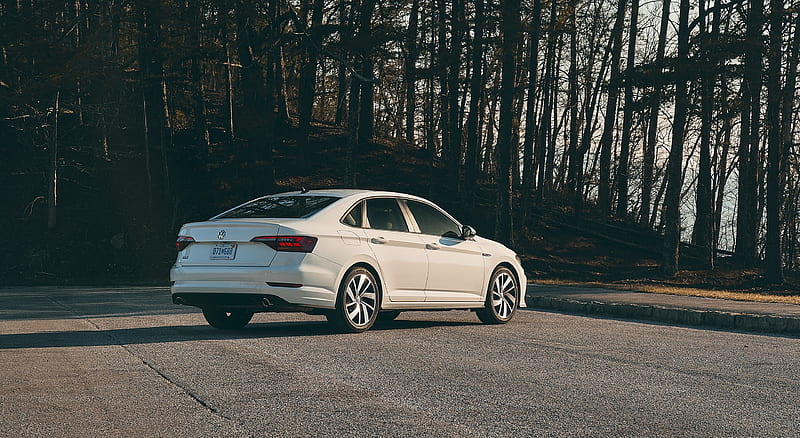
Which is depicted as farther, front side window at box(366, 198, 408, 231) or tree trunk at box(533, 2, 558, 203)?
tree trunk at box(533, 2, 558, 203)

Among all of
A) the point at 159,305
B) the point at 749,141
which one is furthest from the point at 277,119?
the point at 159,305

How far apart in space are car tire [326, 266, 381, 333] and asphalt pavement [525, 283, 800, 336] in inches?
207

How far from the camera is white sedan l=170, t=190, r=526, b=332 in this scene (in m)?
9.53

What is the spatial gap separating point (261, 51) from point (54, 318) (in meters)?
19.3

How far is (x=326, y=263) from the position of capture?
9.70 m

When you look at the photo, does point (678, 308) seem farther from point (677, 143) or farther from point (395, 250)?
point (677, 143)

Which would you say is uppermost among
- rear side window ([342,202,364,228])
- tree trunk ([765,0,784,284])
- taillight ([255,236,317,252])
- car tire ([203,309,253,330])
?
tree trunk ([765,0,784,284])

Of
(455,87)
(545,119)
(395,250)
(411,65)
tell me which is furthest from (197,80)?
(395,250)

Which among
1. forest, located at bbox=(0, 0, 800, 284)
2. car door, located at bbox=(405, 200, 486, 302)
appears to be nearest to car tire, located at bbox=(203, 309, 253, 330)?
car door, located at bbox=(405, 200, 486, 302)

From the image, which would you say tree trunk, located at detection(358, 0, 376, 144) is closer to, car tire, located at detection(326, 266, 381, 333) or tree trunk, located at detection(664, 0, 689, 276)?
tree trunk, located at detection(664, 0, 689, 276)

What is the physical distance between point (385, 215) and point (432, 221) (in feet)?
2.83

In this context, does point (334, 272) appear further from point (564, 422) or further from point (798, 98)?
point (798, 98)

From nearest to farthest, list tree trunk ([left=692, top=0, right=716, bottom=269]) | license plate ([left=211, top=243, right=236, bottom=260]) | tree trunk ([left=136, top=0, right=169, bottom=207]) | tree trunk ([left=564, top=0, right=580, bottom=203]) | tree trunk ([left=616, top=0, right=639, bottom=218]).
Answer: license plate ([left=211, top=243, right=236, bottom=260]) < tree trunk ([left=692, top=0, right=716, bottom=269]) < tree trunk ([left=136, top=0, right=169, bottom=207]) < tree trunk ([left=616, top=0, right=639, bottom=218]) < tree trunk ([left=564, top=0, right=580, bottom=203])

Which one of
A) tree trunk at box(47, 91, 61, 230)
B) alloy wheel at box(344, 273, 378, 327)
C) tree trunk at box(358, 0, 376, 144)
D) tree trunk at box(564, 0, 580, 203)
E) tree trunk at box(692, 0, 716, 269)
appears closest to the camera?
alloy wheel at box(344, 273, 378, 327)
